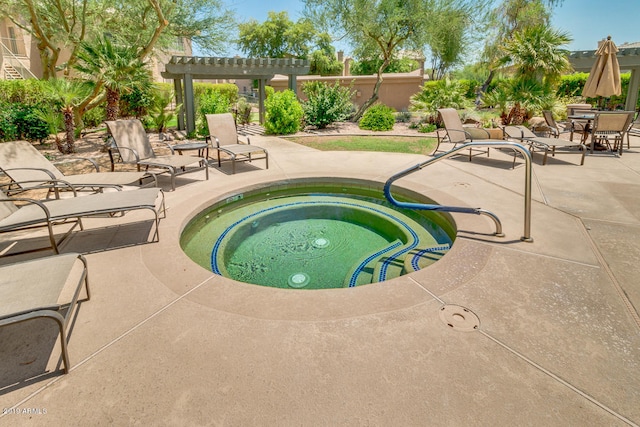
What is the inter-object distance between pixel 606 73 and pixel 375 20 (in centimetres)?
978

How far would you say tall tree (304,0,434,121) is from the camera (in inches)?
612

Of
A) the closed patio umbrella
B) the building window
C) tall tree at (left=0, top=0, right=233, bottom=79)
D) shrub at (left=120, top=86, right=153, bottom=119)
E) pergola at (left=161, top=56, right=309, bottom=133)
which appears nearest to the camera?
the closed patio umbrella

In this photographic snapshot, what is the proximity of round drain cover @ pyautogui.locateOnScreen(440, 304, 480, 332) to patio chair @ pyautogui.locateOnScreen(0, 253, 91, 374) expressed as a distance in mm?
2406

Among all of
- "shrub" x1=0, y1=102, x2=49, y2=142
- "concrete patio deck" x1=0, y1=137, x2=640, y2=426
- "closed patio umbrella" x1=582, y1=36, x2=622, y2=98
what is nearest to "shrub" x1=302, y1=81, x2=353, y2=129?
"closed patio umbrella" x1=582, y1=36, x2=622, y2=98

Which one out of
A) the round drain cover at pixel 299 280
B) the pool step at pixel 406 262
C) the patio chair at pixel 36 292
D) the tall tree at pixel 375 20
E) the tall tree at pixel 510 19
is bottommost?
the round drain cover at pixel 299 280

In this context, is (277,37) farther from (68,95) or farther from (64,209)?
(64,209)

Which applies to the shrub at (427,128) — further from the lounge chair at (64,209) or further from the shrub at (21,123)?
the shrub at (21,123)

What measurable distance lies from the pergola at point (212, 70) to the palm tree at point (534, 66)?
8262 millimetres

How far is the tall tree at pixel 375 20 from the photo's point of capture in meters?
15.5

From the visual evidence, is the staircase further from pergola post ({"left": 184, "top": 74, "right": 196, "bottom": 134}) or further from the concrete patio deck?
the concrete patio deck

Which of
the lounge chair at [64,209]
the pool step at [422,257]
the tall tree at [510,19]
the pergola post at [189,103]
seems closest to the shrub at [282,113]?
the pergola post at [189,103]

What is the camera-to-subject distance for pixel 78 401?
6.15 ft

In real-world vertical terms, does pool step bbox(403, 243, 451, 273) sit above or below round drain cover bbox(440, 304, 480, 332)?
below

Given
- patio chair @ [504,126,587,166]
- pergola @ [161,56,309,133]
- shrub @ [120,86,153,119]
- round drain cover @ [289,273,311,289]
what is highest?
pergola @ [161,56,309,133]
